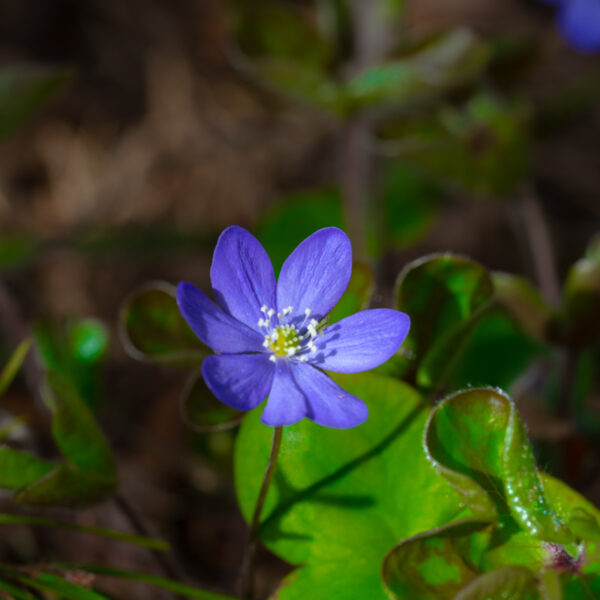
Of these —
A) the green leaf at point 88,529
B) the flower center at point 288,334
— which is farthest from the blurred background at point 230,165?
the flower center at point 288,334

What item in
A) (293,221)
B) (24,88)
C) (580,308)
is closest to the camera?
(580,308)

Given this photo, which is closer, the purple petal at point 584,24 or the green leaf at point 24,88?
the green leaf at point 24,88

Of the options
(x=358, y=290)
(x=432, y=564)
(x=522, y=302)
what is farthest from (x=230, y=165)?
(x=432, y=564)

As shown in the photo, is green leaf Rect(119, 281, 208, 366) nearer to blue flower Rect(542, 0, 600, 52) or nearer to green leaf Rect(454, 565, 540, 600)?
green leaf Rect(454, 565, 540, 600)

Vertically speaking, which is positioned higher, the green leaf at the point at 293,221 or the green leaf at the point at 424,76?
the green leaf at the point at 424,76

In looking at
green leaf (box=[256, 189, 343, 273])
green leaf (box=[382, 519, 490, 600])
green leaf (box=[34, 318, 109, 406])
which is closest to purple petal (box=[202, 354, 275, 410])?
green leaf (box=[382, 519, 490, 600])

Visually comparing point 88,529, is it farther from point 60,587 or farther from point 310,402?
point 310,402

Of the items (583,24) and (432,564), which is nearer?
(432,564)

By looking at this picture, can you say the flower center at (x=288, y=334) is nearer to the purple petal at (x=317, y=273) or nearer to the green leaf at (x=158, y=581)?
the purple petal at (x=317, y=273)
